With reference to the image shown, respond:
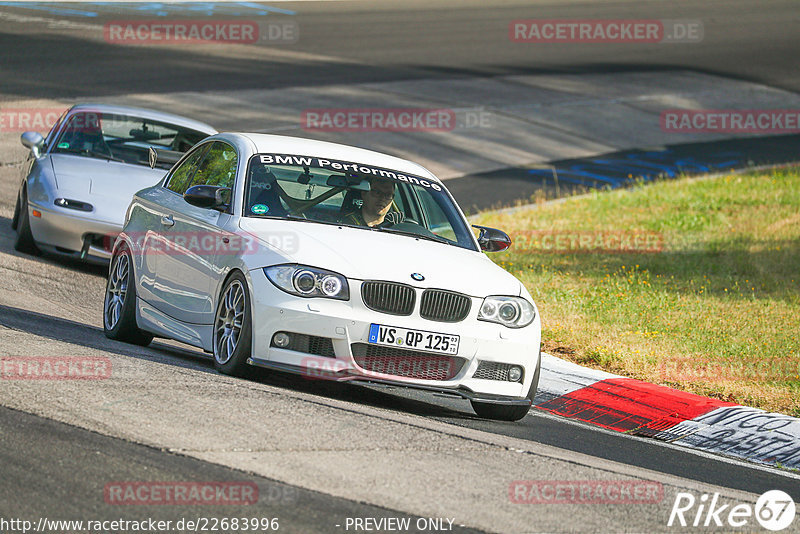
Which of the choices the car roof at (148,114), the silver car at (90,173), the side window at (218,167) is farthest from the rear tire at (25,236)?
the side window at (218,167)

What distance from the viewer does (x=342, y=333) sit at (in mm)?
7324

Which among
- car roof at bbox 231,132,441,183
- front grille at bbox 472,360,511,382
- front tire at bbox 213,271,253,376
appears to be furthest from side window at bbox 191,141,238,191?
front grille at bbox 472,360,511,382

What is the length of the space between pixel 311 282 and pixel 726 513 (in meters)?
2.74

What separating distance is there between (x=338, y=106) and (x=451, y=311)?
59.5 ft

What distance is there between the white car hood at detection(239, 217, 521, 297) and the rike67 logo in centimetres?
208

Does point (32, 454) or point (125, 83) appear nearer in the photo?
point (32, 454)

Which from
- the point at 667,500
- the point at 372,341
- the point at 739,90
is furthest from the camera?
the point at 739,90

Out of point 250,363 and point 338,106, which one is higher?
point 338,106

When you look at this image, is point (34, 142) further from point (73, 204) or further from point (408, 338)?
point (408, 338)

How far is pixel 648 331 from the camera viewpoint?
1154cm

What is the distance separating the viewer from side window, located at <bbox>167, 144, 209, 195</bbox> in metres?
9.27

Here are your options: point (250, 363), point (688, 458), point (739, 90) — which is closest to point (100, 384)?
point (250, 363)

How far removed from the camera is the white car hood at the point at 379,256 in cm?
751

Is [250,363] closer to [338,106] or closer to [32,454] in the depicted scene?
[32,454]
